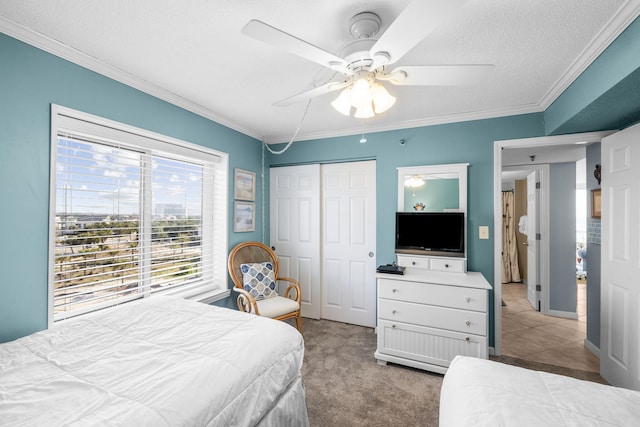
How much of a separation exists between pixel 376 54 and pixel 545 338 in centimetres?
375

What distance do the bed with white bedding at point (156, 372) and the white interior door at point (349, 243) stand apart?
1.95 metres

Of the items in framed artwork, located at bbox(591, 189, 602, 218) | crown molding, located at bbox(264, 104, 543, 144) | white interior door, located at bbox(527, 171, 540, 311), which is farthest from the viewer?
white interior door, located at bbox(527, 171, 540, 311)

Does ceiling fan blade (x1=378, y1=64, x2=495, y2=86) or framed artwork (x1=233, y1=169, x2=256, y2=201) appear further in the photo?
framed artwork (x1=233, y1=169, x2=256, y2=201)

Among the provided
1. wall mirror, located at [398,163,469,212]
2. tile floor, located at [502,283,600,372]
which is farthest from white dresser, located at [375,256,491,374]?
tile floor, located at [502,283,600,372]

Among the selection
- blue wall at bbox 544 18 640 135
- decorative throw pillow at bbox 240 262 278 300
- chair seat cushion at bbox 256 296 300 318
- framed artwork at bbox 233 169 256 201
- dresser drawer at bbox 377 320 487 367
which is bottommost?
dresser drawer at bbox 377 320 487 367

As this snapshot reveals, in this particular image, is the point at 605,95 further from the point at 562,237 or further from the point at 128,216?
the point at 128,216

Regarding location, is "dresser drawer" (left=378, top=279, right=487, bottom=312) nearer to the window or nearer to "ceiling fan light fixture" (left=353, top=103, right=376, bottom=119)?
"ceiling fan light fixture" (left=353, top=103, right=376, bottom=119)

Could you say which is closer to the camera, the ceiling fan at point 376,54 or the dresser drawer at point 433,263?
the ceiling fan at point 376,54

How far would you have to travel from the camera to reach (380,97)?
1604mm

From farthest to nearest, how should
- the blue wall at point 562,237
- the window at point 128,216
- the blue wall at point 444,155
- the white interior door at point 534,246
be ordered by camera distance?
the white interior door at point 534,246 < the blue wall at point 562,237 < the blue wall at point 444,155 < the window at point 128,216

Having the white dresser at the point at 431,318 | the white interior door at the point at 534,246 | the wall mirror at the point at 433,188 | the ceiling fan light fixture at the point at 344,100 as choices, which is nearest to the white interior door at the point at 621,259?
the white dresser at the point at 431,318

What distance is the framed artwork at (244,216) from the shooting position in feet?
10.9

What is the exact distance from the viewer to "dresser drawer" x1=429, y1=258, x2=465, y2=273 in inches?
111

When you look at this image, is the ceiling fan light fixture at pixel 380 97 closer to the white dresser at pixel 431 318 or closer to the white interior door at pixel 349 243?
the white dresser at pixel 431 318
